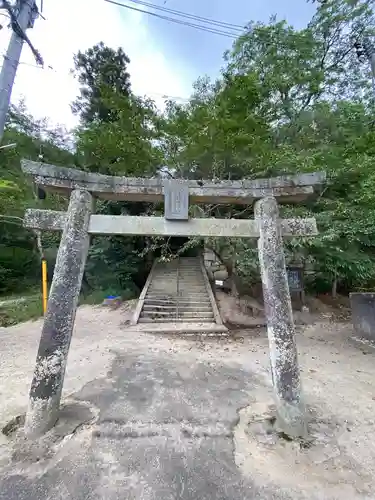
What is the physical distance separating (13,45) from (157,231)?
5814 millimetres

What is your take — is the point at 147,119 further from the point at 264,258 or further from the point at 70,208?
the point at 264,258

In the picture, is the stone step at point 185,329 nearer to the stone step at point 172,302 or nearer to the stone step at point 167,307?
the stone step at point 167,307

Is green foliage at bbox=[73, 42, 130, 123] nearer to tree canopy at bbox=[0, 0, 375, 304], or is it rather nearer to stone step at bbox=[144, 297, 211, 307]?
tree canopy at bbox=[0, 0, 375, 304]

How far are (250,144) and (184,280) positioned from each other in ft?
21.5

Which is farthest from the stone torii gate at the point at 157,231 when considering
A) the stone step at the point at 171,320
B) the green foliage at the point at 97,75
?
the green foliage at the point at 97,75

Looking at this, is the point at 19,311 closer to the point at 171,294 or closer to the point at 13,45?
the point at 171,294

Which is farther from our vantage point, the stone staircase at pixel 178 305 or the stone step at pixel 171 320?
the stone step at pixel 171 320

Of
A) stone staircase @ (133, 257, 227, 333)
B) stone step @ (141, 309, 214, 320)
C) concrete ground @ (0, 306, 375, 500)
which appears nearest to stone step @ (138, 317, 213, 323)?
stone staircase @ (133, 257, 227, 333)

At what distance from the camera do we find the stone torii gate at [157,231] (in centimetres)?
292

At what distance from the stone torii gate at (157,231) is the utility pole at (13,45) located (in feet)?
12.6

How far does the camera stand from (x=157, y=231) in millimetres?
3346

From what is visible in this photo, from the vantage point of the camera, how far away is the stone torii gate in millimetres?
2918

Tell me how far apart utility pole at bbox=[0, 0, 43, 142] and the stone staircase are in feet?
20.0

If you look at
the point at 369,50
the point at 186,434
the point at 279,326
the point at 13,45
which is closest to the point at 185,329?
the point at 186,434
